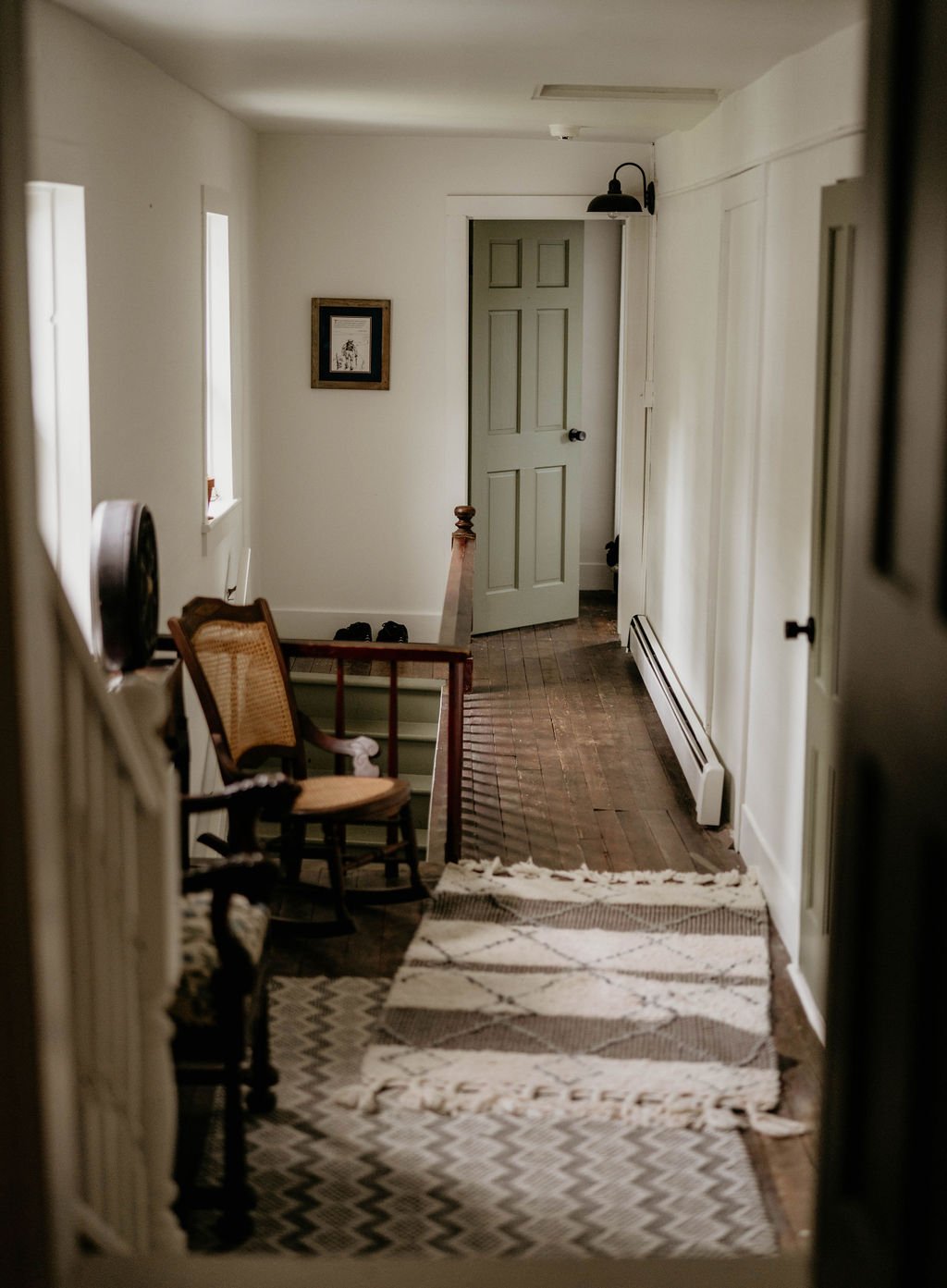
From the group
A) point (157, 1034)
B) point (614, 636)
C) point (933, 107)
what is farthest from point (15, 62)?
point (614, 636)

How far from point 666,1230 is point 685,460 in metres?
4.12

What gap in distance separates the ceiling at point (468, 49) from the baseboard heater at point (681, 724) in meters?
2.42

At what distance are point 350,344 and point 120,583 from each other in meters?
4.83

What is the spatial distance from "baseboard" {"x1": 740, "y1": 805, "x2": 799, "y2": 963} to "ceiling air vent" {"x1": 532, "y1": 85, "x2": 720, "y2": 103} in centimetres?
265

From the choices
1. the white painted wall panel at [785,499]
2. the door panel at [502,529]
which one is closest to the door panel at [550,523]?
the door panel at [502,529]

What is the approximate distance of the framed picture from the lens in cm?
771

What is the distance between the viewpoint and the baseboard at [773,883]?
4.06 meters

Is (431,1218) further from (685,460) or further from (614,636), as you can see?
(614,636)

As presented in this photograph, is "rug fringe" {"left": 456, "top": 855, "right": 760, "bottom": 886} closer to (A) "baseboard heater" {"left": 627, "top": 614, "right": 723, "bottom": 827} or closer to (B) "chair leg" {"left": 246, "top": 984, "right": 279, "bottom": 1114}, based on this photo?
(A) "baseboard heater" {"left": 627, "top": 614, "right": 723, "bottom": 827}

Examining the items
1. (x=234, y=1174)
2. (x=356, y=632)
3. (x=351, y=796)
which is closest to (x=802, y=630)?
(x=351, y=796)

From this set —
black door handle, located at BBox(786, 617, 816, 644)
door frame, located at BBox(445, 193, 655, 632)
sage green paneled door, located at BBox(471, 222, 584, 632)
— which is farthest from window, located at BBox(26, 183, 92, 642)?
sage green paneled door, located at BBox(471, 222, 584, 632)

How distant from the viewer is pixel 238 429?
7.16m

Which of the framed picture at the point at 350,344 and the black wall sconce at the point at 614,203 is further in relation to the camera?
the framed picture at the point at 350,344

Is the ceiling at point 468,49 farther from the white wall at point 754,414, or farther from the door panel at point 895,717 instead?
the door panel at point 895,717
